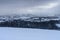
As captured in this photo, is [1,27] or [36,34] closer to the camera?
[36,34]

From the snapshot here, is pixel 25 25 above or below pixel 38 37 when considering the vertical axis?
above

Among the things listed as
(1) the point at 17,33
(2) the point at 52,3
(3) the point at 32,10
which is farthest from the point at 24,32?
(2) the point at 52,3

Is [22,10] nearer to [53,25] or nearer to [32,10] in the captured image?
[32,10]

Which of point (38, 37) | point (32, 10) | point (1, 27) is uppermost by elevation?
point (32, 10)

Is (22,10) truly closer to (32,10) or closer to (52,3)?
(32,10)

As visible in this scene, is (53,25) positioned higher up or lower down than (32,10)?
lower down

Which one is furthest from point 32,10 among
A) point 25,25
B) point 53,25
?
point 53,25
